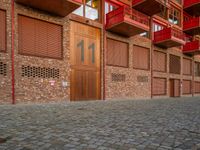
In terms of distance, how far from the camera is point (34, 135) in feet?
15.5

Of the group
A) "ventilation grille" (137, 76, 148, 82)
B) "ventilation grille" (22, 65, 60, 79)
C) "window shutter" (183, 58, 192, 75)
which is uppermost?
"window shutter" (183, 58, 192, 75)

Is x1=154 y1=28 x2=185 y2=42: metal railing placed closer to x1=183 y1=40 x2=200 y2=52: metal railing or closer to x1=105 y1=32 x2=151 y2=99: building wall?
x1=105 y1=32 x2=151 y2=99: building wall

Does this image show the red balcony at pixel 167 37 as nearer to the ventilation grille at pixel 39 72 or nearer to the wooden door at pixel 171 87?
the wooden door at pixel 171 87

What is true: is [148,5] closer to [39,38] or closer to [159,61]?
[159,61]

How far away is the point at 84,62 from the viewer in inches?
609

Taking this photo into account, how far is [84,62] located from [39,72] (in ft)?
13.0

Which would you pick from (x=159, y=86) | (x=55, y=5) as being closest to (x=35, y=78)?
(x=55, y=5)

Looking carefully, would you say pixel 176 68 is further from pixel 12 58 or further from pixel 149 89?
pixel 12 58

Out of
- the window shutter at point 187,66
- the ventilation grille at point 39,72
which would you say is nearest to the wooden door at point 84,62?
the ventilation grille at point 39,72

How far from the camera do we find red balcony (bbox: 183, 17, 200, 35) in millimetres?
24188

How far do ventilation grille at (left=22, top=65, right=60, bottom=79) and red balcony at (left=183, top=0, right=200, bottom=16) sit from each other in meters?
20.2

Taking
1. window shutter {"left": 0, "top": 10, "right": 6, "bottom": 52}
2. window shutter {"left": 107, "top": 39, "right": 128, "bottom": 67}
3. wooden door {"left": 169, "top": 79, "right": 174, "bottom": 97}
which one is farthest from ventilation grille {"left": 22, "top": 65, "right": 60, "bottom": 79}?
wooden door {"left": 169, "top": 79, "right": 174, "bottom": 97}

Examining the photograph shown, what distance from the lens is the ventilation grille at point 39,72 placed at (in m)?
12.1

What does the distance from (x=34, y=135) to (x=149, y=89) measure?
17493 mm
